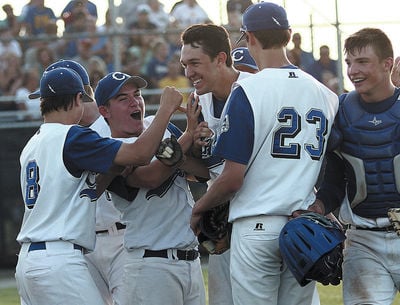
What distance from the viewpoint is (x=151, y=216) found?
6586mm

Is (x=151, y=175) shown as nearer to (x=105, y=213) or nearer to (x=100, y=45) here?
(x=105, y=213)

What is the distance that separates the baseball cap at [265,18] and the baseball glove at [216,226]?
1.07 meters

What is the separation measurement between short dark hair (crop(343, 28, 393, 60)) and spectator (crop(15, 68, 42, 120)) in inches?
329

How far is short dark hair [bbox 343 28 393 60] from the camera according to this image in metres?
6.28

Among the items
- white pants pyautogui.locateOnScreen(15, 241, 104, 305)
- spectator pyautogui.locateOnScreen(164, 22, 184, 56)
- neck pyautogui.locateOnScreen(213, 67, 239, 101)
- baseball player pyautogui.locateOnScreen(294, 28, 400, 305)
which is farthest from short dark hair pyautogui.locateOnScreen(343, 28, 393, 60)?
spectator pyautogui.locateOnScreen(164, 22, 184, 56)

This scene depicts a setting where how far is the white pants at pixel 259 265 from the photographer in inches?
232

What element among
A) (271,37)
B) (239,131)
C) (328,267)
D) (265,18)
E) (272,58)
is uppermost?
(265,18)

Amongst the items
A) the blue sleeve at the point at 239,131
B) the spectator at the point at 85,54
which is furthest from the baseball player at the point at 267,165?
the spectator at the point at 85,54

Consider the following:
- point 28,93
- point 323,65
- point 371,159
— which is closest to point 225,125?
point 371,159

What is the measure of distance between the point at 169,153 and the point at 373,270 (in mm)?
1384

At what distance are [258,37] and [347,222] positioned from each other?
1298 mm

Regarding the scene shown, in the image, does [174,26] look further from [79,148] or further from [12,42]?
[79,148]

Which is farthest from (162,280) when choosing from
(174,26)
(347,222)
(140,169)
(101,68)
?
(174,26)

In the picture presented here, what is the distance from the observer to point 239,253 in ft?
19.6
